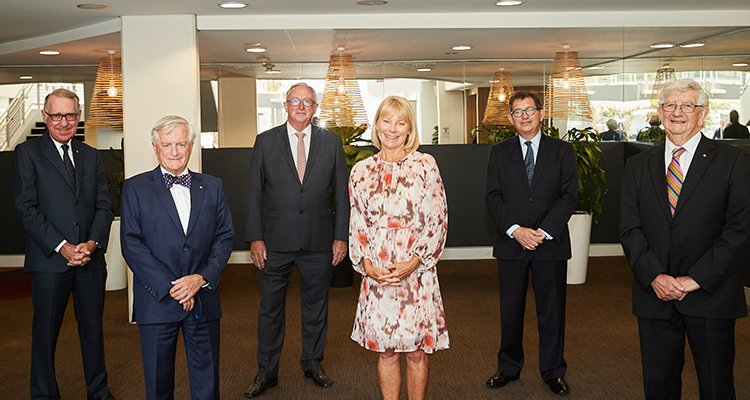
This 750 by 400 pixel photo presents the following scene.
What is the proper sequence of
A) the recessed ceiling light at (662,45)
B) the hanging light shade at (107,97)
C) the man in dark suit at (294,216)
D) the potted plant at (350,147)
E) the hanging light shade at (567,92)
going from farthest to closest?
the hanging light shade at (107,97) → the hanging light shade at (567,92) → the potted plant at (350,147) → the recessed ceiling light at (662,45) → the man in dark suit at (294,216)

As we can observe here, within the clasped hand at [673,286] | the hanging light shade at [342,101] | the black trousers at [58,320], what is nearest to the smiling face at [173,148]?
the black trousers at [58,320]

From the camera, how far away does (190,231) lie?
2805 millimetres

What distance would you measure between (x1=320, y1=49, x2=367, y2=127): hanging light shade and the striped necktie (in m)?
5.07

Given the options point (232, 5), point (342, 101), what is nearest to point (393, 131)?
point (232, 5)

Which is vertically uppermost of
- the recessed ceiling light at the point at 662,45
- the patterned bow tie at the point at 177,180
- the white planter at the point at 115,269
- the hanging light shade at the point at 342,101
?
the recessed ceiling light at the point at 662,45

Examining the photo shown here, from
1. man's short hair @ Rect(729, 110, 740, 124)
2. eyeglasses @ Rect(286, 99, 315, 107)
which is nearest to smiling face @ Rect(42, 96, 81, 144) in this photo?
eyeglasses @ Rect(286, 99, 315, 107)

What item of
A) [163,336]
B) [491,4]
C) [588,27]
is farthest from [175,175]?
[588,27]

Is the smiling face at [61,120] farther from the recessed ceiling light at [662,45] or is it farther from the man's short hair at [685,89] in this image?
the recessed ceiling light at [662,45]

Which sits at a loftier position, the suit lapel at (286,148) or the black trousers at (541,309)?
the suit lapel at (286,148)

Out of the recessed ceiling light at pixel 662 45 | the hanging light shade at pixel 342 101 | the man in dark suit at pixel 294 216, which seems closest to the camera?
the man in dark suit at pixel 294 216

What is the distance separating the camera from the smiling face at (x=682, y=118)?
9.27 feet

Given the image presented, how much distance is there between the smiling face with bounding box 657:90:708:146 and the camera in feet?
9.27

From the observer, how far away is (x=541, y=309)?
391cm

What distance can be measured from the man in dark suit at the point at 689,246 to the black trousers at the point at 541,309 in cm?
89
